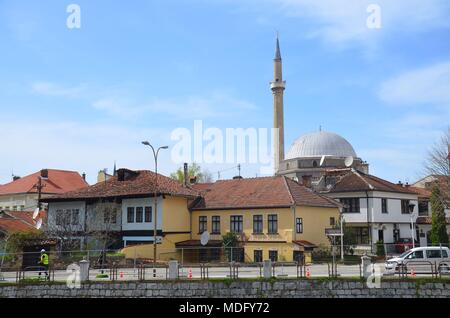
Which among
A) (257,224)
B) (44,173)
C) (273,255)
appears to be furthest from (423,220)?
(44,173)

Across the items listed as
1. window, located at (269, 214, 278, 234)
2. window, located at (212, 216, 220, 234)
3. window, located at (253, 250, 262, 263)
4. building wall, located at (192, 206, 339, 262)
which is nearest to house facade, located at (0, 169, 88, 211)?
window, located at (212, 216, 220, 234)

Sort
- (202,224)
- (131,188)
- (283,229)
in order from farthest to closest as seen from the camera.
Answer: (131,188) → (202,224) → (283,229)

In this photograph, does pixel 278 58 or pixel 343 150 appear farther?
pixel 278 58

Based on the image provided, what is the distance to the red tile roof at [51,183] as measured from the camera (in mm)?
66562

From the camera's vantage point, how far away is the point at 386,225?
46312mm

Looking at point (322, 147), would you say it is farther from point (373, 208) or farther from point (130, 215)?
point (130, 215)

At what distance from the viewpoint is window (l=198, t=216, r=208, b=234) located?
42719 millimetres

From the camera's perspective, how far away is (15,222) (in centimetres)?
4494

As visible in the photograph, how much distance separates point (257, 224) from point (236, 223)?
201cm

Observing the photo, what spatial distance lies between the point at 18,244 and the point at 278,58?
53.8 m
